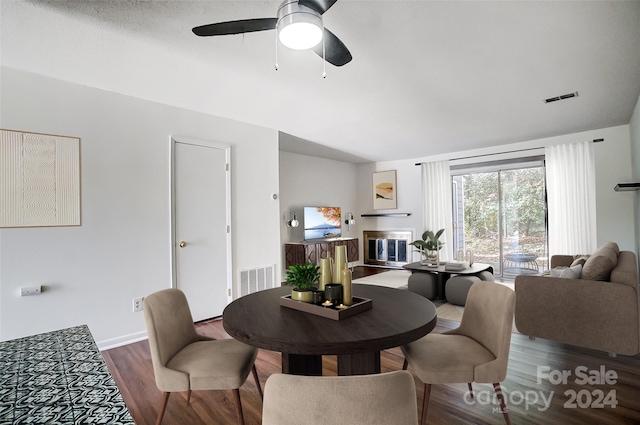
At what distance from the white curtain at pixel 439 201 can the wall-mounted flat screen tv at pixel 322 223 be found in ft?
6.02

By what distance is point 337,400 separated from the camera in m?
0.77

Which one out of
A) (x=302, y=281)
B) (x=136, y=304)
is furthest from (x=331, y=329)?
(x=136, y=304)

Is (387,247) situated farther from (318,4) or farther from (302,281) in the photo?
(318,4)

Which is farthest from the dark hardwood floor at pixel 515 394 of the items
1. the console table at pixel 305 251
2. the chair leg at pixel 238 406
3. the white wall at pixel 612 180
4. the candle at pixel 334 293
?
the console table at pixel 305 251

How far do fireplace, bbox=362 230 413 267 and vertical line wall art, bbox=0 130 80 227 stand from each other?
579cm

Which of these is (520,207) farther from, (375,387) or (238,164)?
(375,387)

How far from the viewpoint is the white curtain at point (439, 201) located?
6.31 meters

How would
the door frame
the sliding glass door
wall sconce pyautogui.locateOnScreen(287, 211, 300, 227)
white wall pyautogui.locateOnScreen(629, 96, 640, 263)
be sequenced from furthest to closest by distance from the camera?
wall sconce pyautogui.locateOnScreen(287, 211, 300, 227)
the sliding glass door
white wall pyautogui.locateOnScreen(629, 96, 640, 263)
the door frame

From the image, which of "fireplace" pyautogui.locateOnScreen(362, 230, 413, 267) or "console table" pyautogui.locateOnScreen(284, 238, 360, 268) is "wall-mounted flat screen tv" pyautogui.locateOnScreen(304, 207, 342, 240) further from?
"fireplace" pyautogui.locateOnScreen(362, 230, 413, 267)

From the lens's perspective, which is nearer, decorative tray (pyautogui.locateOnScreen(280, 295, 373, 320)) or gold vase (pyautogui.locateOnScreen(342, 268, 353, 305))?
decorative tray (pyautogui.locateOnScreen(280, 295, 373, 320))

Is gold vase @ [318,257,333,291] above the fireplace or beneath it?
above

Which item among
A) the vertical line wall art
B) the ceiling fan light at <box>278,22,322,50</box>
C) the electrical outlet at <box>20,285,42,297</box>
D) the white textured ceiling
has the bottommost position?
the electrical outlet at <box>20,285,42,297</box>

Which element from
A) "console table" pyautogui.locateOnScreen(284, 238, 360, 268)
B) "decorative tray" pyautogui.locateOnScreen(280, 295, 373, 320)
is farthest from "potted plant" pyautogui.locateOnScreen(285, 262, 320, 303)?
"console table" pyautogui.locateOnScreen(284, 238, 360, 268)

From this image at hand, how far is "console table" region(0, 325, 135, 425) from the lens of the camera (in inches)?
27.5
